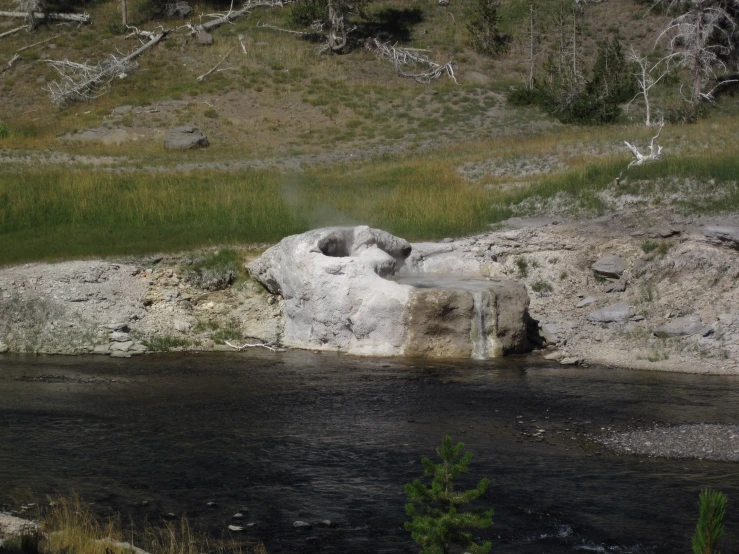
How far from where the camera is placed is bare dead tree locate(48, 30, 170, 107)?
2092 inches

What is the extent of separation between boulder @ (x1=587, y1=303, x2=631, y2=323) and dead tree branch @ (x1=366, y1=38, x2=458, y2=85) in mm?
38645

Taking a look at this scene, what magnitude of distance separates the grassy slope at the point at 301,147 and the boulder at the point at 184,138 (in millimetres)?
886

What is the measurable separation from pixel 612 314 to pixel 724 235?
12.8 ft

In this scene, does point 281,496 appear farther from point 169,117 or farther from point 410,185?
point 169,117

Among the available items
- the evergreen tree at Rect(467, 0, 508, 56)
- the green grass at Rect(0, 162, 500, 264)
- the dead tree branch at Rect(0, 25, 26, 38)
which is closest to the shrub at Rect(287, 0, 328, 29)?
the evergreen tree at Rect(467, 0, 508, 56)

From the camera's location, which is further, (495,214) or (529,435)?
(495,214)

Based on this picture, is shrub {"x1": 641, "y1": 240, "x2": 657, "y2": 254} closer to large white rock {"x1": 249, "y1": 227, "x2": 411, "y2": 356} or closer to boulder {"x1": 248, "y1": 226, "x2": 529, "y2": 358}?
boulder {"x1": 248, "y1": 226, "x2": 529, "y2": 358}

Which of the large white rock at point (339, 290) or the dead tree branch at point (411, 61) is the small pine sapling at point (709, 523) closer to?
the large white rock at point (339, 290)

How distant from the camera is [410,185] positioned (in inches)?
1210

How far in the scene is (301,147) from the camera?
46.1 metres

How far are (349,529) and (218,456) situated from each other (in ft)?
10.3

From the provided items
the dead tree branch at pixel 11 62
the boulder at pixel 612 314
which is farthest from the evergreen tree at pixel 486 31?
the boulder at pixel 612 314

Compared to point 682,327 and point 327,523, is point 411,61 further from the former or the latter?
point 327,523

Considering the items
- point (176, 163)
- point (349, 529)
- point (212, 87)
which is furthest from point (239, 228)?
point (212, 87)
